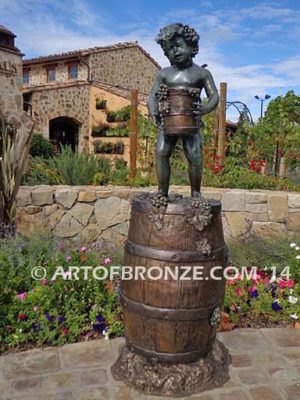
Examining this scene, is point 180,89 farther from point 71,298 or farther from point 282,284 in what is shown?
point 282,284

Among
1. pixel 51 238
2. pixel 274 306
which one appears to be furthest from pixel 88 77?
pixel 274 306

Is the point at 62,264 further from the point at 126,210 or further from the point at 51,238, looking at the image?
the point at 126,210

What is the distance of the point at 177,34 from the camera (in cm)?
197

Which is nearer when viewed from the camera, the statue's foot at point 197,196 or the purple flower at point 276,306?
the statue's foot at point 197,196

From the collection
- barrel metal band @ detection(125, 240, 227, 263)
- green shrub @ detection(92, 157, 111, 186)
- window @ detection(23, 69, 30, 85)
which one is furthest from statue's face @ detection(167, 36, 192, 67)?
window @ detection(23, 69, 30, 85)

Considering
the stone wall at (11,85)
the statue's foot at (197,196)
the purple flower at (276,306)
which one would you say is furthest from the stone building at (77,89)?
the statue's foot at (197,196)

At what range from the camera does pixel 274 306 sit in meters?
3.03

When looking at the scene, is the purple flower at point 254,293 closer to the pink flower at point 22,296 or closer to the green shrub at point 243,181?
the pink flower at point 22,296

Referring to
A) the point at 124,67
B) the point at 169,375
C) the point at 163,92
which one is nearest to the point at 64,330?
the point at 169,375

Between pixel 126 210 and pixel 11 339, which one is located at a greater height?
pixel 126 210

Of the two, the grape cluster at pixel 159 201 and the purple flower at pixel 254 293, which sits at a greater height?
the grape cluster at pixel 159 201

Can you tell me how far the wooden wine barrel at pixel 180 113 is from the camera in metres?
2.01

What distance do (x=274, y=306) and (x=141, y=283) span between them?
1.52m

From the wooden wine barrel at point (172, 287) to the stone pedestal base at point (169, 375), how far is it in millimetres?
68
